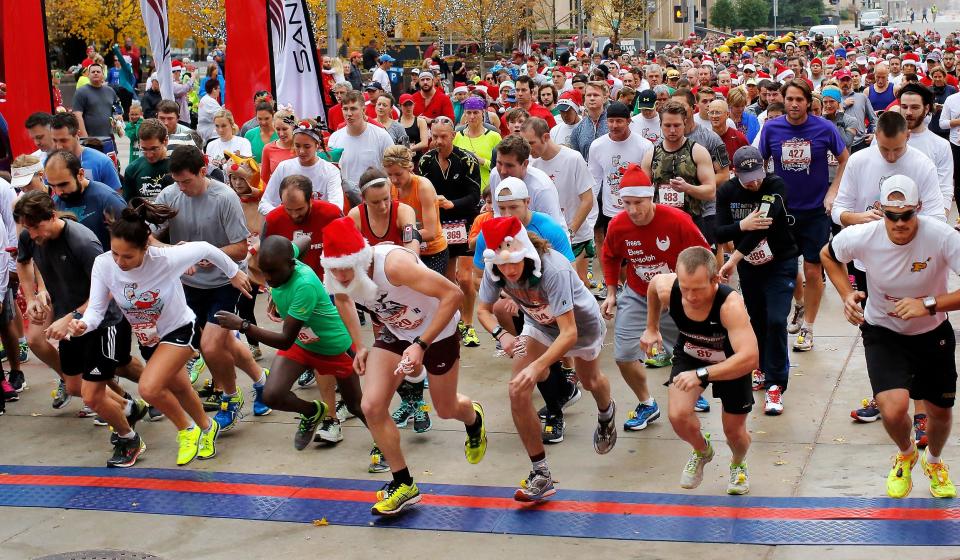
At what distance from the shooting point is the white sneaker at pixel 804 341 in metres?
9.62

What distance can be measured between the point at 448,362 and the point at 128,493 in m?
2.15

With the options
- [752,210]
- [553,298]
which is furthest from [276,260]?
[752,210]

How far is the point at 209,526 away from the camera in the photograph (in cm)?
662

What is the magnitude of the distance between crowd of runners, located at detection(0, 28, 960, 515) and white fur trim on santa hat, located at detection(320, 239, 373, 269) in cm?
2

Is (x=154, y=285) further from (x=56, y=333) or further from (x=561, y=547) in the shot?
(x=561, y=547)

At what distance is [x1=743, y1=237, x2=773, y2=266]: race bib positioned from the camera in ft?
26.5

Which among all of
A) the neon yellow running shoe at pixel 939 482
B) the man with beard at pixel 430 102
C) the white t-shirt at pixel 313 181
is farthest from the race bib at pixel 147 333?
the man with beard at pixel 430 102

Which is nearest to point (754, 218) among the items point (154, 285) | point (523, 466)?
point (523, 466)

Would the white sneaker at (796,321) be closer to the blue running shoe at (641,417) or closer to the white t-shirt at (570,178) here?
the white t-shirt at (570,178)

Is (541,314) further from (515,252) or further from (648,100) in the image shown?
(648,100)

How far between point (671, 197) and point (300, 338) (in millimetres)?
3307

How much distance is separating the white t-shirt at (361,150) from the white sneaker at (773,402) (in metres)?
4.85

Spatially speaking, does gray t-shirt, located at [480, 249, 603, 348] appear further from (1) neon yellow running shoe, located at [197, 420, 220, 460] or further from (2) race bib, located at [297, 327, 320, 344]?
(1) neon yellow running shoe, located at [197, 420, 220, 460]

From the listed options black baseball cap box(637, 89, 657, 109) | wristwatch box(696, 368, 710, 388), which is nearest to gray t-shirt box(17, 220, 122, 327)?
wristwatch box(696, 368, 710, 388)
